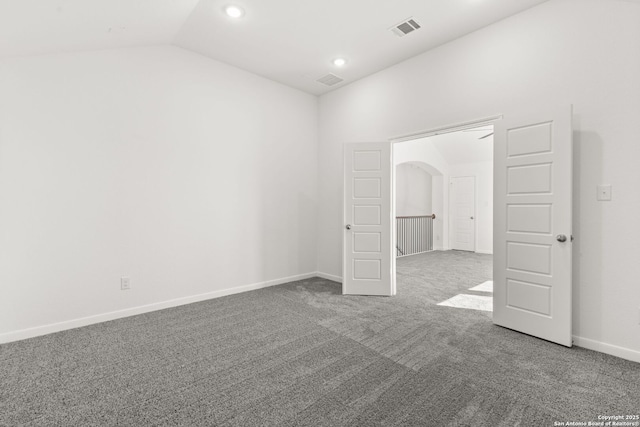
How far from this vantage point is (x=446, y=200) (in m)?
8.59

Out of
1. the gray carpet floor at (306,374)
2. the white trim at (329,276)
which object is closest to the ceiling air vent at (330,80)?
the white trim at (329,276)

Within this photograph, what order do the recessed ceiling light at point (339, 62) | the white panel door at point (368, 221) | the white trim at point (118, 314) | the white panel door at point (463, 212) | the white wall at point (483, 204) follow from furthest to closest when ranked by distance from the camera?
the white panel door at point (463, 212) < the white wall at point (483, 204) < the white panel door at point (368, 221) < the recessed ceiling light at point (339, 62) < the white trim at point (118, 314)

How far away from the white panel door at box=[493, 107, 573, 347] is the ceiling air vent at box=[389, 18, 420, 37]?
135 centimetres

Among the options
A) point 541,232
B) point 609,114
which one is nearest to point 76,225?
point 541,232

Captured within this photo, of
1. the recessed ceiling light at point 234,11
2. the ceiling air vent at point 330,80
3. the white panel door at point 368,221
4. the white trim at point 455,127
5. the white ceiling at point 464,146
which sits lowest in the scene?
the white panel door at point 368,221

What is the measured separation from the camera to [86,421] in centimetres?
161

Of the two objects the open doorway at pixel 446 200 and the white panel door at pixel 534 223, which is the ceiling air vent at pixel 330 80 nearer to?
the white panel door at pixel 534 223

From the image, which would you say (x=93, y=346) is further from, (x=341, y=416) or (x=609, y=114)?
(x=609, y=114)

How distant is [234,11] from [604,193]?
146 inches

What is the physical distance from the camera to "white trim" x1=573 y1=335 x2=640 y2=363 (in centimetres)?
227

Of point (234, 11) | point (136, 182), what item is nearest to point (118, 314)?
point (136, 182)

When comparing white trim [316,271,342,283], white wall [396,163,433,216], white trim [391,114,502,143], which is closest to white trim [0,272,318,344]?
white trim [316,271,342,283]

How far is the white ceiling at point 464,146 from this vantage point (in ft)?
23.4

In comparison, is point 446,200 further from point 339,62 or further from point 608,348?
point 608,348
